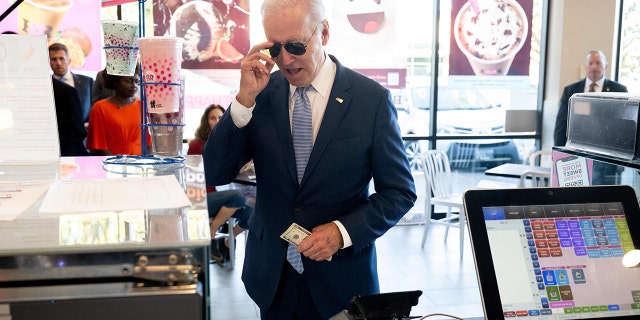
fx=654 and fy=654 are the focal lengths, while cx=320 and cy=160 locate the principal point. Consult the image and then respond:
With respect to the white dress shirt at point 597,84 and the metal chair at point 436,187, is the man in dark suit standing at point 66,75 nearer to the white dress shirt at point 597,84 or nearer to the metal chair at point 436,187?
the metal chair at point 436,187

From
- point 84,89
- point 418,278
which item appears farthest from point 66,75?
point 418,278

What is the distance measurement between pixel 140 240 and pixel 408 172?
129 cm

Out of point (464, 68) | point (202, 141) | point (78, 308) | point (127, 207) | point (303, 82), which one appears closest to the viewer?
point (78, 308)

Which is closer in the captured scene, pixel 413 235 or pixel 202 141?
pixel 202 141

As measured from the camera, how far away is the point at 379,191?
1946mm

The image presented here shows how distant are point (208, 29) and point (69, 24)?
1.28 meters

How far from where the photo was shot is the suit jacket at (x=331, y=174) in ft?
6.16

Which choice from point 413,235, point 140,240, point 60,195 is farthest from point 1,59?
point 413,235

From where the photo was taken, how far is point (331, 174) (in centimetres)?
187

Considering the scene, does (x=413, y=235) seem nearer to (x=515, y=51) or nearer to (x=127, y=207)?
(x=515, y=51)

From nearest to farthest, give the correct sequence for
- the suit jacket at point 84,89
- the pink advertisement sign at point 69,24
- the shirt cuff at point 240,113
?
1. the shirt cuff at point 240,113
2. the suit jacket at point 84,89
3. the pink advertisement sign at point 69,24

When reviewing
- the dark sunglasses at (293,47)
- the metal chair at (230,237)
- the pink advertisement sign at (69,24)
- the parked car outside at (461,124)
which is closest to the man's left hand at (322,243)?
the dark sunglasses at (293,47)

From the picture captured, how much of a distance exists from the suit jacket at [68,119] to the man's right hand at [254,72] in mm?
2772

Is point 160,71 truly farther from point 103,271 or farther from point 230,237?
point 230,237
